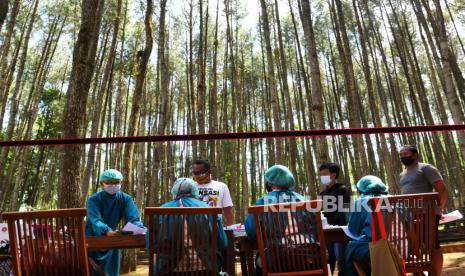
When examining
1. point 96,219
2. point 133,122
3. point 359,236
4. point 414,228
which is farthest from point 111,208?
point 133,122

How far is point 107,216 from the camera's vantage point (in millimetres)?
2682

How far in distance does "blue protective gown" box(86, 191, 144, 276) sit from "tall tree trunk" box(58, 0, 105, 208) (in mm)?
961

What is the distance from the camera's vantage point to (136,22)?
11039mm

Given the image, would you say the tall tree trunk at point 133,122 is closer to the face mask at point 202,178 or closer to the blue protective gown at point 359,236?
the face mask at point 202,178

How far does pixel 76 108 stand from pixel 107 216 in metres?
1.52

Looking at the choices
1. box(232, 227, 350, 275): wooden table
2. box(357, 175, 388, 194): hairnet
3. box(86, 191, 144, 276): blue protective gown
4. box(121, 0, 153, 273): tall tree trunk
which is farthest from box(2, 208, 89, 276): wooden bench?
box(121, 0, 153, 273): tall tree trunk

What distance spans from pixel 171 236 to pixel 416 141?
12433 mm

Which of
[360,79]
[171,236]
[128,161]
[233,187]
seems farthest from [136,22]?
[171,236]

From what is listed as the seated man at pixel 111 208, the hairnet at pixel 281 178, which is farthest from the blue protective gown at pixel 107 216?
the hairnet at pixel 281 178

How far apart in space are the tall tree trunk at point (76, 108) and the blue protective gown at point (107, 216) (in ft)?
3.15

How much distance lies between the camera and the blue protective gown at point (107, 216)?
7.91 ft

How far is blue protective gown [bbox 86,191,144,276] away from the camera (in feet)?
7.91

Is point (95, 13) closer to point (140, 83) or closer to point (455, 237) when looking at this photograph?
point (140, 83)

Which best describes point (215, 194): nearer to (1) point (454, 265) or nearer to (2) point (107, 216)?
(2) point (107, 216)
